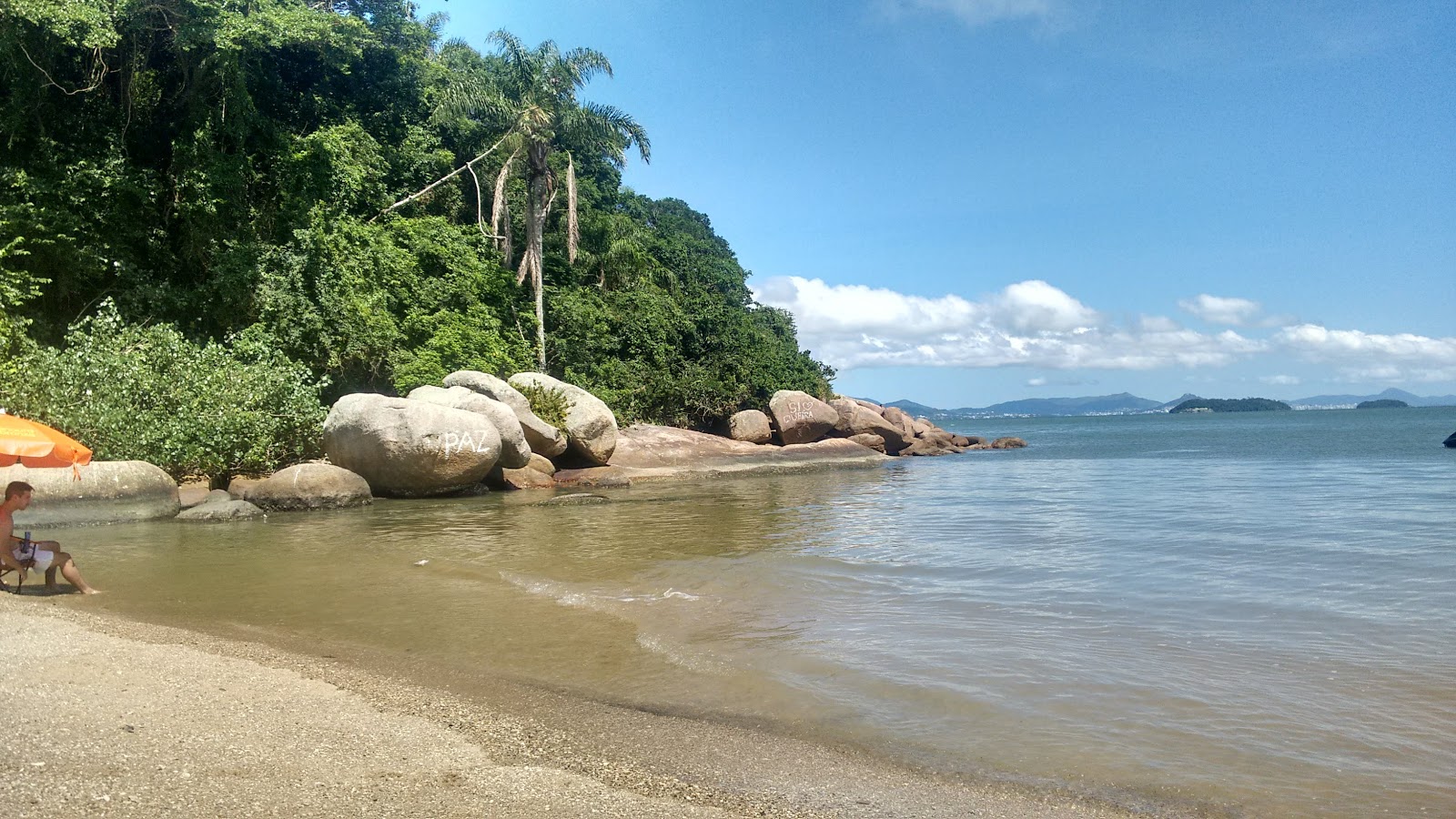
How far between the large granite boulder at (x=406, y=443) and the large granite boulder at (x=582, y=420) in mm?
4738

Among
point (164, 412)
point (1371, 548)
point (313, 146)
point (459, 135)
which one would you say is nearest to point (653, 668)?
point (1371, 548)

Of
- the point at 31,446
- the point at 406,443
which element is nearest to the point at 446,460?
the point at 406,443

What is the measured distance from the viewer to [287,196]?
23.4 meters

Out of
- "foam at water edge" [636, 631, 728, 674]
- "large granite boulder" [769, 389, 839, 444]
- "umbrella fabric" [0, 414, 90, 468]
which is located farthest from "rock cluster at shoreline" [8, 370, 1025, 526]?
"foam at water edge" [636, 631, 728, 674]

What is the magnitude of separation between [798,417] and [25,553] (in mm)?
26728

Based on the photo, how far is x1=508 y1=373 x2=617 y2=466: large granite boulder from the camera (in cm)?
2408

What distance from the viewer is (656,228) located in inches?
2120

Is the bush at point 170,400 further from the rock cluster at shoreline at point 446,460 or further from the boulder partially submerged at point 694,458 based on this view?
the boulder partially submerged at point 694,458

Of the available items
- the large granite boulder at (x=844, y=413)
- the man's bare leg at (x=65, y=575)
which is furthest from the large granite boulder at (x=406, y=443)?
the large granite boulder at (x=844, y=413)

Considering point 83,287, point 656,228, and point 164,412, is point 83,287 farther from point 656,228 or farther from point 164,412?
point 656,228

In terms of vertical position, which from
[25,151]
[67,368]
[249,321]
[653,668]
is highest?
[25,151]

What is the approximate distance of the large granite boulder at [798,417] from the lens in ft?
110

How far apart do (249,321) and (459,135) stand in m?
11.8

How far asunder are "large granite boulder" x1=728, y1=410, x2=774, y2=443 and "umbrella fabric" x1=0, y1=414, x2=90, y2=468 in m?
25.3
